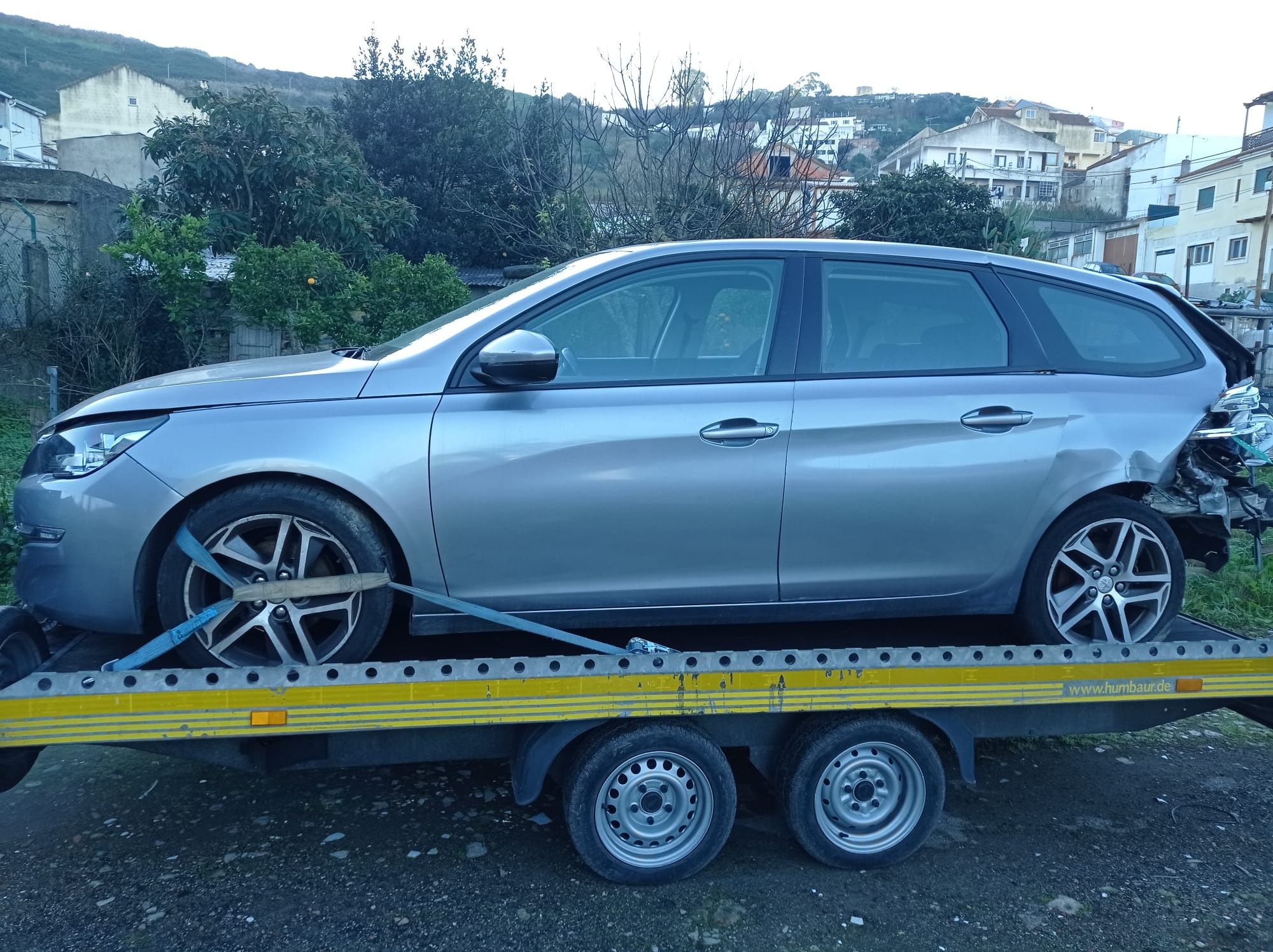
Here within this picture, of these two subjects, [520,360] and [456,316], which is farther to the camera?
[456,316]

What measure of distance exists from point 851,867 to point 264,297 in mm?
8786

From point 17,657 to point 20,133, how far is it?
43191 mm

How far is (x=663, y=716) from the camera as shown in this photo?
3.19 metres

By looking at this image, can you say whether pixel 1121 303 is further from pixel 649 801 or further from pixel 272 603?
pixel 272 603

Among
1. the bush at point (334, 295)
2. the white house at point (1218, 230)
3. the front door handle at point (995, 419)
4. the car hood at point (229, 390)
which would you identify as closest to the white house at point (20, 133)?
the bush at point (334, 295)

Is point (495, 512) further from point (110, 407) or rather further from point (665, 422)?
point (110, 407)

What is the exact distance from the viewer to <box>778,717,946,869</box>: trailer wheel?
3346 millimetres

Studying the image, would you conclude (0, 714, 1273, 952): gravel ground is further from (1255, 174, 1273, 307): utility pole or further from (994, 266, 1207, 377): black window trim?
(1255, 174, 1273, 307): utility pole

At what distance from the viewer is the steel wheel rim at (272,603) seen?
3.16m

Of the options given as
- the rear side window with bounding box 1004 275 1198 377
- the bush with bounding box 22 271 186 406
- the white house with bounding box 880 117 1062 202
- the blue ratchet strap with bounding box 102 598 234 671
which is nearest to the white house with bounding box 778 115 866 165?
the bush with bounding box 22 271 186 406

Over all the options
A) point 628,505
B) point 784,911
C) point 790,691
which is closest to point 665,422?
point 628,505

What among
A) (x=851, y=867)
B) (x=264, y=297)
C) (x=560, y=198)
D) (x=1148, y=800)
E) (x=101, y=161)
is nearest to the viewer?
(x=851, y=867)

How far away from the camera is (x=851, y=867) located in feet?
11.3

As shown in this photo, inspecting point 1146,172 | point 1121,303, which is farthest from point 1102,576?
point 1146,172
